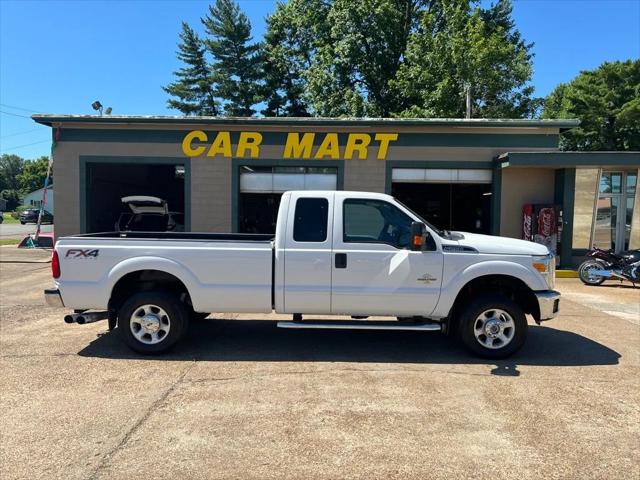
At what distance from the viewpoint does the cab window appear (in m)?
5.89

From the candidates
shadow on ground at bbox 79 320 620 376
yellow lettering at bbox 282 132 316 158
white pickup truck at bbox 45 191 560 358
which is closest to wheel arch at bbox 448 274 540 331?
white pickup truck at bbox 45 191 560 358

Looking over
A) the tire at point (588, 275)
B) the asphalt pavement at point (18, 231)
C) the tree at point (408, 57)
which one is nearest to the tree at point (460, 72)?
the tree at point (408, 57)

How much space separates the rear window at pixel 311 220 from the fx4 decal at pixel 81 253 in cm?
240

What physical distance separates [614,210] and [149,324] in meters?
14.3

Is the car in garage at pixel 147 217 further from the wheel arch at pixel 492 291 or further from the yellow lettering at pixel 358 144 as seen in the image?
the wheel arch at pixel 492 291

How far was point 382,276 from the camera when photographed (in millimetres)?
5781

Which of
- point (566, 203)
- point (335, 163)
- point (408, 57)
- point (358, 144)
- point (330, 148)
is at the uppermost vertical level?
point (408, 57)

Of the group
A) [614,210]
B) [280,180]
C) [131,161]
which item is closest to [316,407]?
[280,180]

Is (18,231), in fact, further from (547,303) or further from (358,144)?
(547,303)

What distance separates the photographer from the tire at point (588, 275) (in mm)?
12211

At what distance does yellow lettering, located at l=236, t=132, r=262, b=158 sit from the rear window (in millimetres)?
9317

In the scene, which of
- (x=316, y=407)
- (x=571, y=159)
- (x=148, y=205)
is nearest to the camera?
(x=316, y=407)

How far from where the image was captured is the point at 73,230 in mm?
15094

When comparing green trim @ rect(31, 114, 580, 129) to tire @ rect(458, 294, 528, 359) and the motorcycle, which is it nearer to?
the motorcycle
